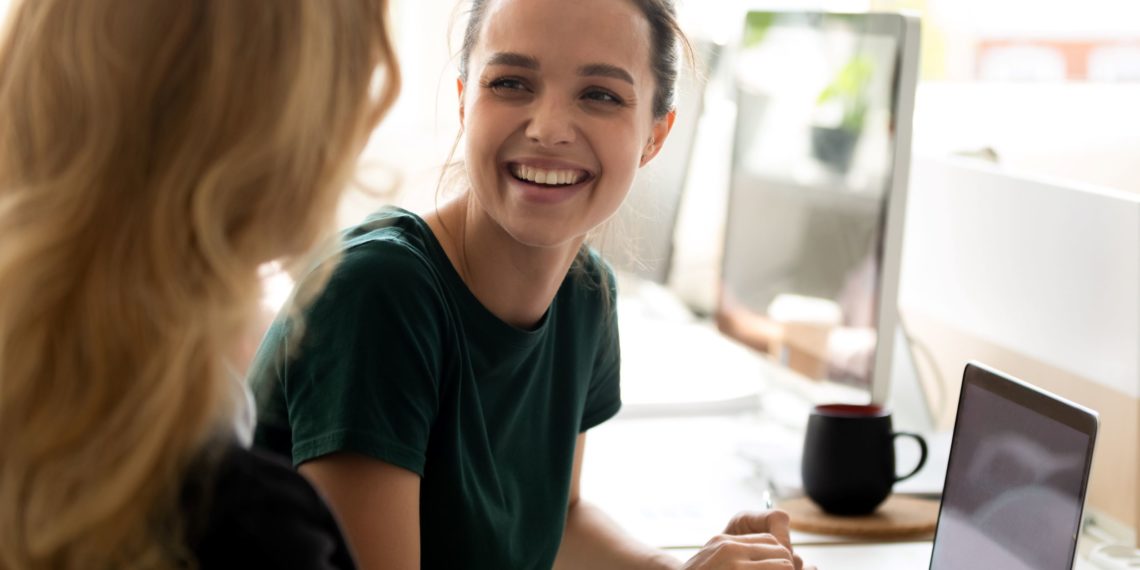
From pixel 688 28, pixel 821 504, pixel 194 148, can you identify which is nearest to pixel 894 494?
pixel 821 504

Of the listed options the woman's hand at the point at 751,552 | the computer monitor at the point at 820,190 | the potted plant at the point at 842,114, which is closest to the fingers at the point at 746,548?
the woman's hand at the point at 751,552

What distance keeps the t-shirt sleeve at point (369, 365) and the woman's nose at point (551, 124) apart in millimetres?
179

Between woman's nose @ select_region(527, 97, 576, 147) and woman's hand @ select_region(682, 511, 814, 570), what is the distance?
0.41 meters

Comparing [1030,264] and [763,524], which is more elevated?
[1030,264]

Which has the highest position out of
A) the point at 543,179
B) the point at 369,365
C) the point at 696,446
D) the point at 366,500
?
the point at 543,179

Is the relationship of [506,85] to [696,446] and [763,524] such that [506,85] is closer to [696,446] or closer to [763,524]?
[763,524]

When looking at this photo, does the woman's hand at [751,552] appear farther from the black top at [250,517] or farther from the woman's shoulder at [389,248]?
the black top at [250,517]

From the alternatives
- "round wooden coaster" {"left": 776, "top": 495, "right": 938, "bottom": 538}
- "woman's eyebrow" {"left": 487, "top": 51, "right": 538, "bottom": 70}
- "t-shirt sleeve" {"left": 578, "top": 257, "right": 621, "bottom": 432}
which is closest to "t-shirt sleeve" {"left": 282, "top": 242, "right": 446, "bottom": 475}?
"woman's eyebrow" {"left": 487, "top": 51, "right": 538, "bottom": 70}

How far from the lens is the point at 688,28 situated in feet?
4.96

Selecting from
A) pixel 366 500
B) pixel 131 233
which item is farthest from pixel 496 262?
pixel 131 233

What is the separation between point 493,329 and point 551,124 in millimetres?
203

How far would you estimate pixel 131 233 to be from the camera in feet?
2.26

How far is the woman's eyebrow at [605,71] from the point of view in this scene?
4.16 ft

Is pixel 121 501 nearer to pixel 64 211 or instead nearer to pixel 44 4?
pixel 64 211
